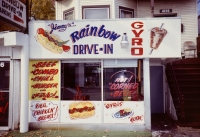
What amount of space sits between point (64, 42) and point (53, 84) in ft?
5.80

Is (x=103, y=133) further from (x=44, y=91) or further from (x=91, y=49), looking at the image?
(x=91, y=49)

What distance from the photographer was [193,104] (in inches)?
367

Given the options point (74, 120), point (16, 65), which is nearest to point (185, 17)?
point (74, 120)

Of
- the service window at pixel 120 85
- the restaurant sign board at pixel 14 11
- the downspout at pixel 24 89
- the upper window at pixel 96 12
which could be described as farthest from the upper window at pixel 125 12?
the downspout at pixel 24 89

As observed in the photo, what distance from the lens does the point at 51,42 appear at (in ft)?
27.1

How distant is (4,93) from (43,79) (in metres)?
1.68

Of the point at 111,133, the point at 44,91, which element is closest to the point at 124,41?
the point at 111,133

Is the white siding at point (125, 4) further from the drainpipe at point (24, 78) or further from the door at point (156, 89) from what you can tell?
the drainpipe at point (24, 78)

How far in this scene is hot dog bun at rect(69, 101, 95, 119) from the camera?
8.22 metres

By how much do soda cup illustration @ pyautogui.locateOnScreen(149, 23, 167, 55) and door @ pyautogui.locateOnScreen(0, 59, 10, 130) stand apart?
584cm

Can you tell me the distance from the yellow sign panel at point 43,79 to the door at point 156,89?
547cm

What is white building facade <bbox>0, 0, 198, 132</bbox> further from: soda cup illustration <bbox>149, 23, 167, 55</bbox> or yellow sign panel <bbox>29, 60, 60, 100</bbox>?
soda cup illustration <bbox>149, 23, 167, 55</bbox>

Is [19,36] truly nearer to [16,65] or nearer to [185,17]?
[16,65]

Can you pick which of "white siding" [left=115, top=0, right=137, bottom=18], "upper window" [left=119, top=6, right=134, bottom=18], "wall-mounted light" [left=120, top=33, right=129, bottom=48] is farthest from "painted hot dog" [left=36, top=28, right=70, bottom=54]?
"upper window" [left=119, top=6, right=134, bottom=18]
